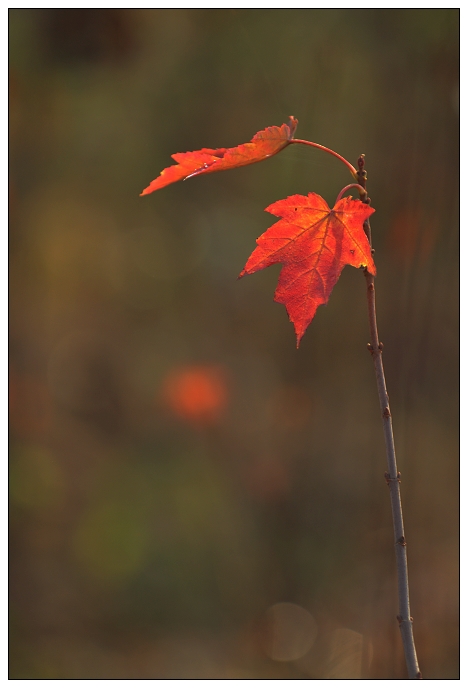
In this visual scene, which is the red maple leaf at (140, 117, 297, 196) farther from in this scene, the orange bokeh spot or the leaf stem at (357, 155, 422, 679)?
the orange bokeh spot

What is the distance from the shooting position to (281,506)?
919 mm

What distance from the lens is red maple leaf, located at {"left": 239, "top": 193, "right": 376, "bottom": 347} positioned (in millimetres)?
321

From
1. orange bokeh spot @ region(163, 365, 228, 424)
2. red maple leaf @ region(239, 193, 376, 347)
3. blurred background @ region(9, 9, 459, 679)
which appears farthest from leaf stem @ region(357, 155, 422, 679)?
orange bokeh spot @ region(163, 365, 228, 424)

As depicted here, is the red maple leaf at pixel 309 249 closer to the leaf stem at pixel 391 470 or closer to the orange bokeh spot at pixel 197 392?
the leaf stem at pixel 391 470

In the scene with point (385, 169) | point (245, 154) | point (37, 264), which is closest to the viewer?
point (245, 154)

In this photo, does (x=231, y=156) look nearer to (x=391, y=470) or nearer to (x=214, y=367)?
(x=391, y=470)

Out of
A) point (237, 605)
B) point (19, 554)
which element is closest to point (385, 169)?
point (237, 605)

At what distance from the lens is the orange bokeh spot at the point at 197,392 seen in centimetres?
93

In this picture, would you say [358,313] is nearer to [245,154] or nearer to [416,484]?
[416,484]

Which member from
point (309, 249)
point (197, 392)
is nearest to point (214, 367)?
point (197, 392)

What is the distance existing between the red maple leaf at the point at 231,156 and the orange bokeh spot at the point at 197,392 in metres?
0.62

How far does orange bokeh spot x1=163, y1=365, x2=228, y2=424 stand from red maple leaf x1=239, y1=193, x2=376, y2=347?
2.00ft

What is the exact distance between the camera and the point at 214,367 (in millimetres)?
931

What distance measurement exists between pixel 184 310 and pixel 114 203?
234 millimetres
